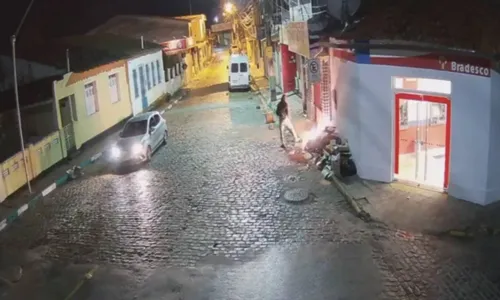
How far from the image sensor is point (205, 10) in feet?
310

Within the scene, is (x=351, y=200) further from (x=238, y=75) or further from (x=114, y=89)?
(x=238, y=75)

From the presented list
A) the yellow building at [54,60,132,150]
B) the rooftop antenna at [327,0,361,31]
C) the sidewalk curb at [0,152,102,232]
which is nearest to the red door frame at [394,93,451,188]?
the rooftop antenna at [327,0,361,31]

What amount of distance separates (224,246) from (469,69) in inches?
253

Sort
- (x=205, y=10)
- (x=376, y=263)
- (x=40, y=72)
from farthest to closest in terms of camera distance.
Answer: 1. (x=205, y=10)
2. (x=40, y=72)
3. (x=376, y=263)

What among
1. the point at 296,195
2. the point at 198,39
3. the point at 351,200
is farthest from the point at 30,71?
the point at 198,39

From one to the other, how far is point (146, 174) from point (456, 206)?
9365 millimetres

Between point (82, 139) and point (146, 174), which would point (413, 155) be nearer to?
point (146, 174)

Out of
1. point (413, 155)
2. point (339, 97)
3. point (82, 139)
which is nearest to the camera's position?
point (413, 155)

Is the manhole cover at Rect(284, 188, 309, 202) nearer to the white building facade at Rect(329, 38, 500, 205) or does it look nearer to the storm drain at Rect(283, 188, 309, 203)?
the storm drain at Rect(283, 188, 309, 203)

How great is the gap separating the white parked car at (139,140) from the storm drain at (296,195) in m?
6.21

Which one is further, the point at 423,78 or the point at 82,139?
the point at 82,139

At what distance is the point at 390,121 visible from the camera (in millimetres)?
14047

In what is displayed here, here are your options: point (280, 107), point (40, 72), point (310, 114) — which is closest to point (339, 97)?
point (280, 107)

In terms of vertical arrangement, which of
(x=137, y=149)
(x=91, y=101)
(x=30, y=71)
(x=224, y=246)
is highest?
(x=30, y=71)
